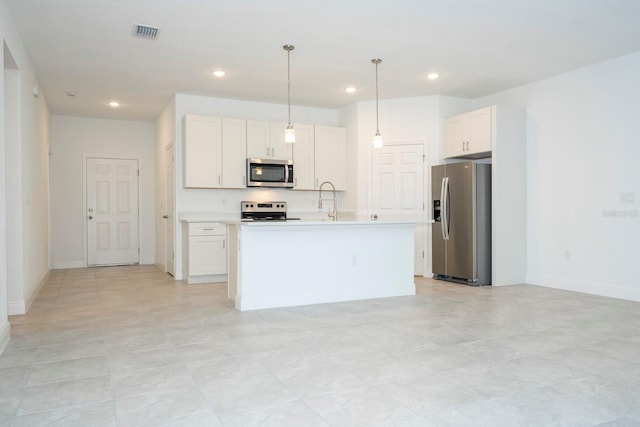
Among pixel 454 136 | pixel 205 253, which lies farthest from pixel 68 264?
pixel 454 136

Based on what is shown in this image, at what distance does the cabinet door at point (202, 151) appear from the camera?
6570 millimetres

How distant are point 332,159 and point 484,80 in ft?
8.30

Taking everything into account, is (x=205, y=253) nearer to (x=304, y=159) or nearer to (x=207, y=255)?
(x=207, y=255)

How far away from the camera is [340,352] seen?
10.6 feet

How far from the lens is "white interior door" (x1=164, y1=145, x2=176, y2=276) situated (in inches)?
278

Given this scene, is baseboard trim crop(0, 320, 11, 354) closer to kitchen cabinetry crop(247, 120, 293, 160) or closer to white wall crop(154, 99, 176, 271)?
white wall crop(154, 99, 176, 271)

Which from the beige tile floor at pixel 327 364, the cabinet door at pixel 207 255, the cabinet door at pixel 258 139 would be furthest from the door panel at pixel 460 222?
the cabinet door at pixel 207 255

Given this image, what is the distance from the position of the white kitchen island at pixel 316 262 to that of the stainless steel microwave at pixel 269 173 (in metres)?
2.02

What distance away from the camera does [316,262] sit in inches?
195

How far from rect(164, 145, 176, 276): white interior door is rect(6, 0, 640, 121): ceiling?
3.51ft

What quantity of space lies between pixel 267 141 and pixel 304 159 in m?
0.65

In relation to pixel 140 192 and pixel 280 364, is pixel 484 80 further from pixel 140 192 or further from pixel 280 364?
pixel 140 192

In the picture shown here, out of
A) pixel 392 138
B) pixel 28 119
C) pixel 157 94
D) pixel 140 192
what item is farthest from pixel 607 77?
pixel 140 192

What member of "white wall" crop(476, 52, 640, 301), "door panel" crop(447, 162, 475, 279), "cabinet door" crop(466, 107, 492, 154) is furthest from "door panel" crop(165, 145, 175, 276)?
"white wall" crop(476, 52, 640, 301)
